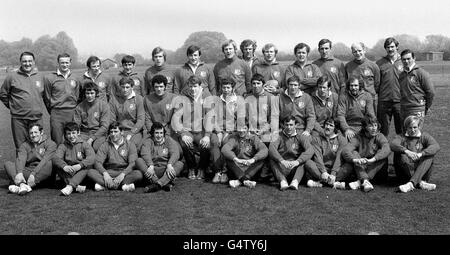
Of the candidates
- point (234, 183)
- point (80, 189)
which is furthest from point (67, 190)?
point (234, 183)

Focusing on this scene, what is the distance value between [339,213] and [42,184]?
190 inches

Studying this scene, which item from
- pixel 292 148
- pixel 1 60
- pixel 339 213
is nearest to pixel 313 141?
pixel 292 148

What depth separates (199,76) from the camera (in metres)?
8.69

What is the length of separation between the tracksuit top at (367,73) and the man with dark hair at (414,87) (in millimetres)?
480

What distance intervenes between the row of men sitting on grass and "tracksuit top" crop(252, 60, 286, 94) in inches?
50.6

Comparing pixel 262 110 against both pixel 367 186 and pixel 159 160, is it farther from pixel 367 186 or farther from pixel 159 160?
pixel 367 186

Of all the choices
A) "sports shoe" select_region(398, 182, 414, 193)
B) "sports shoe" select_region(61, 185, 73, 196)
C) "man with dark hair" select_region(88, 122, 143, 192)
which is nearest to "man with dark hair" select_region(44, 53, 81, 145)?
"man with dark hair" select_region(88, 122, 143, 192)

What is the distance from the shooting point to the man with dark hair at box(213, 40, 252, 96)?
8.72 meters

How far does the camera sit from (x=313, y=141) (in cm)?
775

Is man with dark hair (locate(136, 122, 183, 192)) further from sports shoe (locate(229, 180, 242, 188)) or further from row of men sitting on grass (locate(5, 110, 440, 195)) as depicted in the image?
sports shoe (locate(229, 180, 242, 188))

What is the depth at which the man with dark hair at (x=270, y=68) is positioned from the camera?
856 centimetres

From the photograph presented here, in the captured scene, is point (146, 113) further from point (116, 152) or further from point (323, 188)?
point (323, 188)

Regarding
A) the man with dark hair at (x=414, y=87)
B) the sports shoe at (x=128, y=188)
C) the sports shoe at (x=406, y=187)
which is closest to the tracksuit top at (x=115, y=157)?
the sports shoe at (x=128, y=188)

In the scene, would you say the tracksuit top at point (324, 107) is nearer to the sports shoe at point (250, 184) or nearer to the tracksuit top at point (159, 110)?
the sports shoe at point (250, 184)
